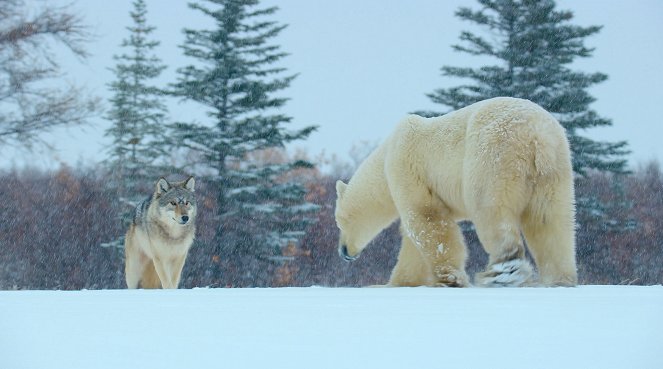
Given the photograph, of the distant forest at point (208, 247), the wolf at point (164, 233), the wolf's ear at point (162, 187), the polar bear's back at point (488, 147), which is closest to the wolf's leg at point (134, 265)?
the wolf at point (164, 233)

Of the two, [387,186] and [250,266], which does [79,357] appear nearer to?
[387,186]

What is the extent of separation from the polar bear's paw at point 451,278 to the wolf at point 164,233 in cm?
503

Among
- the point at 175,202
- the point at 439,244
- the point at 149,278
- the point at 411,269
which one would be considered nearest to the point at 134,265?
the point at 149,278

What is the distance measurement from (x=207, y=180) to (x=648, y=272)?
48.2 feet

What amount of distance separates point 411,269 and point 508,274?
5.62 feet

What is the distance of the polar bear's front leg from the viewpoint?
689 centimetres

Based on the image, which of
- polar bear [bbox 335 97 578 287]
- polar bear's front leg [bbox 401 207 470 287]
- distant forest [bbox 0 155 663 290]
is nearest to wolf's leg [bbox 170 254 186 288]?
polar bear [bbox 335 97 578 287]

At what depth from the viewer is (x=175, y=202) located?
1151 cm

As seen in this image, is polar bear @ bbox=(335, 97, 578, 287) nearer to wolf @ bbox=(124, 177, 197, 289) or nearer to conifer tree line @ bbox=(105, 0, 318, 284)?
wolf @ bbox=(124, 177, 197, 289)

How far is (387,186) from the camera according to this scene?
8.27 meters

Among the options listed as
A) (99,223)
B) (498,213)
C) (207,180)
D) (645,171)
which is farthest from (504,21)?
(498,213)

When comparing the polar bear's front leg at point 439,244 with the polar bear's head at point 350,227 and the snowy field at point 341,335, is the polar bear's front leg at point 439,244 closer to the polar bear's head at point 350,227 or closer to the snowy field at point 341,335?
the polar bear's head at point 350,227

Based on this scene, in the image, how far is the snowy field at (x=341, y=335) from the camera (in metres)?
2.46

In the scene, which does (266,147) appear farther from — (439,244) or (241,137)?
(439,244)
